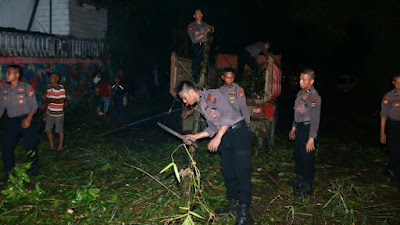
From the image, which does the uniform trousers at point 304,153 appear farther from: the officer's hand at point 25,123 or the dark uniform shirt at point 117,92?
the dark uniform shirt at point 117,92

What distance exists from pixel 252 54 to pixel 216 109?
14.5 feet

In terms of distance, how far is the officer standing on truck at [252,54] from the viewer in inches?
317

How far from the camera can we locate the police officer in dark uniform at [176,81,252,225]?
3967 millimetres

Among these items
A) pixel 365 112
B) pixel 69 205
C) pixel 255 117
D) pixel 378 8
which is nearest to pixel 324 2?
pixel 378 8

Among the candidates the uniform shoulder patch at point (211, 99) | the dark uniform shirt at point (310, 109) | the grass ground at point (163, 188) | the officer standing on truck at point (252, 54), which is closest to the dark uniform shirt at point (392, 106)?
the grass ground at point (163, 188)

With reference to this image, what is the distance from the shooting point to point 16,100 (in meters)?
5.45

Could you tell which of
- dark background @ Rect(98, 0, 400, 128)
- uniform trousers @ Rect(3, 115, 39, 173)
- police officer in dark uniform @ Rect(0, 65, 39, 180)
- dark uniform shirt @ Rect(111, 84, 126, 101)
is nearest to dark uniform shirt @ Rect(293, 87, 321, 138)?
police officer in dark uniform @ Rect(0, 65, 39, 180)

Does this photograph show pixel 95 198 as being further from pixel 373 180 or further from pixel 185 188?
pixel 373 180

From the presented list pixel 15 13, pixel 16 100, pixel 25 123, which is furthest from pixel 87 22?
pixel 25 123

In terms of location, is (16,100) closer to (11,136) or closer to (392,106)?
(11,136)

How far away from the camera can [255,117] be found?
7617 millimetres

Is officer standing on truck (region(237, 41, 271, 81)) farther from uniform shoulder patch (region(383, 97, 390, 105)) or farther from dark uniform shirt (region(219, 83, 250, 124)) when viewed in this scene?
uniform shoulder patch (region(383, 97, 390, 105))

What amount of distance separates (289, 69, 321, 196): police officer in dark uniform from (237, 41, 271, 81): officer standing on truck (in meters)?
3.03

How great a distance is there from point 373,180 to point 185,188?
389 centimetres
